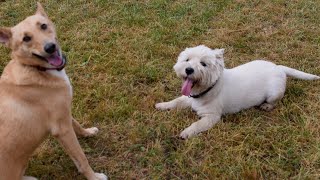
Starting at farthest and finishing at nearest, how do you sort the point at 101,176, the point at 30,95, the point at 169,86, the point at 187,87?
the point at 169,86 → the point at 187,87 → the point at 101,176 → the point at 30,95

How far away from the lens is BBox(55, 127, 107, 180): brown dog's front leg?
139 inches

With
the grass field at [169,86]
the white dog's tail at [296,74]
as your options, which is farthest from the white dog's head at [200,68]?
the white dog's tail at [296,74]

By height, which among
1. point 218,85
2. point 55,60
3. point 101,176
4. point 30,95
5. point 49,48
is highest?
point 49,48

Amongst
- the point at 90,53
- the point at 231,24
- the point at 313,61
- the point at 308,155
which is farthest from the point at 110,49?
the point at 308,155

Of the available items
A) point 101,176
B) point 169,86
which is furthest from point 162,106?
point 101,176

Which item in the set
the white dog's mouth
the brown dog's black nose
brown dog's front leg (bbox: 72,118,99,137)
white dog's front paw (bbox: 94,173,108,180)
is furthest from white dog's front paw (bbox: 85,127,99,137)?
the brown dog's black nose

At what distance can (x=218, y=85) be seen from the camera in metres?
4.20

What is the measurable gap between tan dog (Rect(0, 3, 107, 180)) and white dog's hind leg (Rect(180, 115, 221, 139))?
1.17 metres

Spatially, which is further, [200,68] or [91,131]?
[91,131]

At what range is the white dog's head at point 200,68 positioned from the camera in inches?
159

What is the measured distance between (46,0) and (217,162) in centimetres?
433

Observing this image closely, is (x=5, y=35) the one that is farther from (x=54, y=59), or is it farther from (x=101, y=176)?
(x=101, y=176)

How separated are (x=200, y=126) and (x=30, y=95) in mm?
1629

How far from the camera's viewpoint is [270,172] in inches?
148
